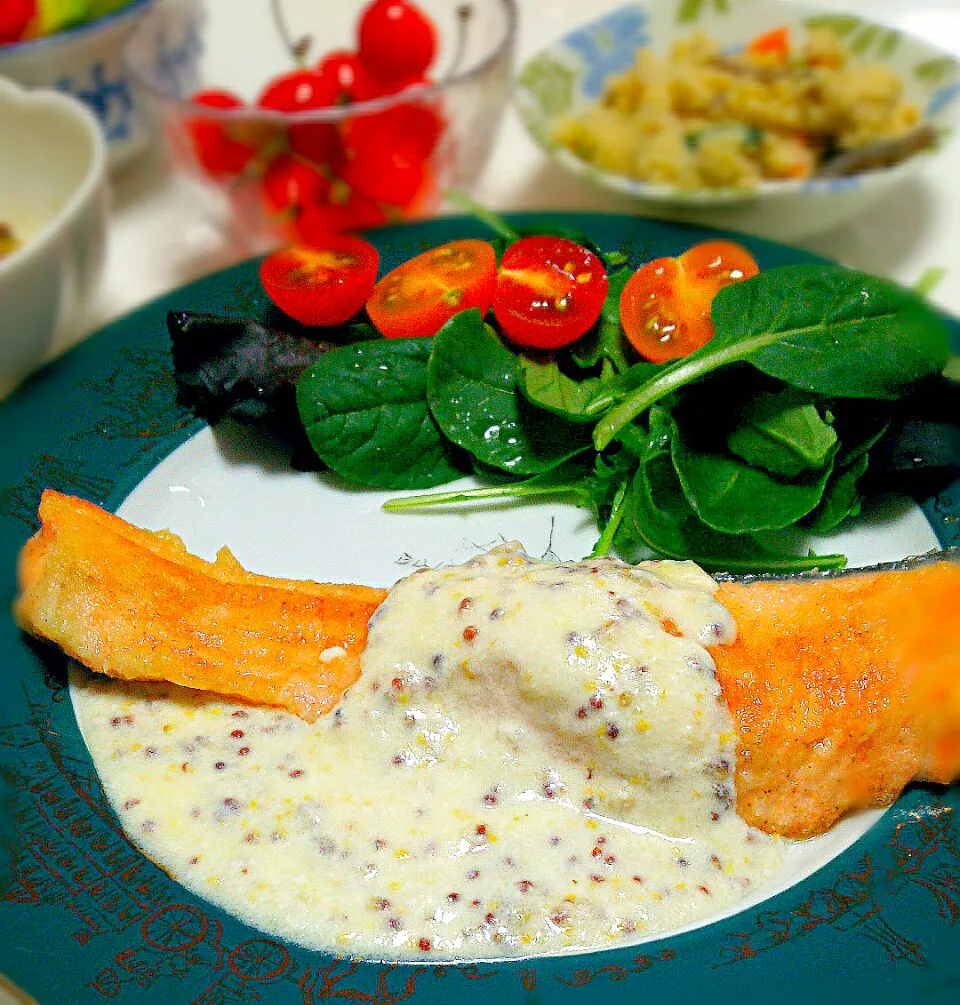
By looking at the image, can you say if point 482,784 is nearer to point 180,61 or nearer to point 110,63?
point 110,63

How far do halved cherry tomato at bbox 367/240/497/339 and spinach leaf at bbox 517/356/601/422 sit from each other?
0.59 feet

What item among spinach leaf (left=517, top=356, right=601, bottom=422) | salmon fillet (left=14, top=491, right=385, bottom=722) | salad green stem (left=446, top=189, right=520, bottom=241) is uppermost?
salad green stem (left=446, top=189, right=520, bottom=241)

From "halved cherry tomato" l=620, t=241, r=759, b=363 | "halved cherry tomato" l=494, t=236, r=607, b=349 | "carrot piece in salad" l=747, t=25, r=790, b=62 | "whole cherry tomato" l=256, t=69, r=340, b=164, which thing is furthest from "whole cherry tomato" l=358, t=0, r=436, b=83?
"halved cherry tomato" l=620, t=241, r=759, b=363

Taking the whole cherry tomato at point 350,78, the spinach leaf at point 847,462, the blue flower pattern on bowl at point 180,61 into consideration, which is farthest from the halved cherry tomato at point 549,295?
the blue flower pattern on bowl at point 180,61

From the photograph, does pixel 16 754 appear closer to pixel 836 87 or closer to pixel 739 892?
pixel 739 892

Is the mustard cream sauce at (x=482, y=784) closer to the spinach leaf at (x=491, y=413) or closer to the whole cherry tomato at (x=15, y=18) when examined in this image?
the spinach leaf at (x=491, y=413)

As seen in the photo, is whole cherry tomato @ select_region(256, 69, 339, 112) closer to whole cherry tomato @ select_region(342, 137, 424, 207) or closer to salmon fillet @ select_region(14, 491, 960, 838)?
whole cherry tomato @ select_region(342, 137, 424, 207)

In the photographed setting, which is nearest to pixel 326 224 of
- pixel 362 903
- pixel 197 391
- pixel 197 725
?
pixel 197 391

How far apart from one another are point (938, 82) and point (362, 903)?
Answer: 8.79 ft

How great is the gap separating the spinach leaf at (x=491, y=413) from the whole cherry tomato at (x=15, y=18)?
68.1 inches

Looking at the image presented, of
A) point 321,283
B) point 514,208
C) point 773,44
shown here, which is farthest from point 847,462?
point 773,44

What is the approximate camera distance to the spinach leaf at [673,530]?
6.87 ft

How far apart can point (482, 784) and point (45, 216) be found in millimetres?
2051

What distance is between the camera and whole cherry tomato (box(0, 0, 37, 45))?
2988mm
